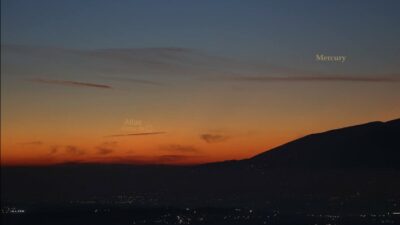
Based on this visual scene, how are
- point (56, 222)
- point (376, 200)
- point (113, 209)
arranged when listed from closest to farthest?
point (56, 222)
point (113, 209)
point (376, 200)

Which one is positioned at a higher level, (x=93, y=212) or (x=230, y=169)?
(x=230, y=169)

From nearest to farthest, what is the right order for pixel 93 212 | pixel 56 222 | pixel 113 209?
pixel 56 222, pixel 93 212, pixel 113 209

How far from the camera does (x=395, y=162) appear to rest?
57250mm

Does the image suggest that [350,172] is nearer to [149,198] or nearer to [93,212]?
[149,198]

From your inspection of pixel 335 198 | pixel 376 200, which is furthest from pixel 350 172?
pixel 376 200

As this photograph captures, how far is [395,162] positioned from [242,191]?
550 inches

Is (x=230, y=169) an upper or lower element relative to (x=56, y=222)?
upper

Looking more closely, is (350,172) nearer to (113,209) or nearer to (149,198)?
(149,198)

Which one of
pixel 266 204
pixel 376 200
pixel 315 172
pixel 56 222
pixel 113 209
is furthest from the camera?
pixel 315 172

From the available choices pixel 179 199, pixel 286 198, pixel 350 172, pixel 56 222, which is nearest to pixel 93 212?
pixel 56 222

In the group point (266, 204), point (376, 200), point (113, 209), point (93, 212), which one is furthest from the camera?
point (266, 204)

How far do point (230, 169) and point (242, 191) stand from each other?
7.59 feet

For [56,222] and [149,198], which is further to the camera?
[149,198]

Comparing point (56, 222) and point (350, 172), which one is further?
point (350, 172)
